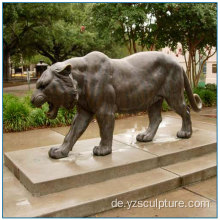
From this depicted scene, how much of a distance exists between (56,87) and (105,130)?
1.01m

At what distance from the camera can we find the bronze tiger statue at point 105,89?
3812 mm

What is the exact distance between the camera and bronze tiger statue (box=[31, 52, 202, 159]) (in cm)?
381

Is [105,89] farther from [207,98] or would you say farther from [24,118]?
[207,98]

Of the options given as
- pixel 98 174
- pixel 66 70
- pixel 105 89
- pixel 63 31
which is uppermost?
pixel 63 31

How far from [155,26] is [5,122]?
6.53 meters

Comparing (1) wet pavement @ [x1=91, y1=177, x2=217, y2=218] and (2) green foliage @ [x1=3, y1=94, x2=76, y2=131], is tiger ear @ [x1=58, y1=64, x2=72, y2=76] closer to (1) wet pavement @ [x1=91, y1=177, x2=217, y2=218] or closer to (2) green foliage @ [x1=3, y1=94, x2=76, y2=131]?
(1) wet pavement @ [x1=91, y1=177, x2=217, y2=218]

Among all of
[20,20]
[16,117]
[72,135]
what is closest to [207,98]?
[16,117]

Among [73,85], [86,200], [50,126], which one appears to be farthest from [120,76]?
[50,126]

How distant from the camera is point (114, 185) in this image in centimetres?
376

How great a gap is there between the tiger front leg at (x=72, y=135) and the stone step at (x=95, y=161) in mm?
104

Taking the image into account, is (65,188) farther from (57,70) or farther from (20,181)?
(57,70)

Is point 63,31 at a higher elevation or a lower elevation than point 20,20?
lower

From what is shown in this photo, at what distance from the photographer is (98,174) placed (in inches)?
151

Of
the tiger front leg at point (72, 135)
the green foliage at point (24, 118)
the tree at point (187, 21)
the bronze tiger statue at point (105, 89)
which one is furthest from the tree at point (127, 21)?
the tiger front leg at point (72, 135)
